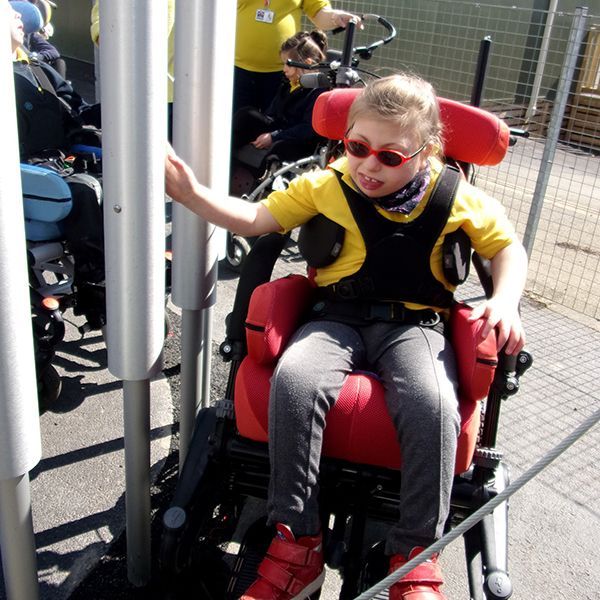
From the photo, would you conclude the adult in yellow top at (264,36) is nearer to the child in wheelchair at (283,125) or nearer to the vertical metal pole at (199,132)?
the child in wheelchair at (283,125)

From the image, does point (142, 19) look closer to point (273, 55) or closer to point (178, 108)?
point (178, 108)

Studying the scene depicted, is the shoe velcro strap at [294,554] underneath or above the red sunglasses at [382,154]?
underneath

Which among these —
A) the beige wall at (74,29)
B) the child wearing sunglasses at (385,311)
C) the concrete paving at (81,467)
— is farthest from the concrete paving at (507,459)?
the beige wall at (74,29)

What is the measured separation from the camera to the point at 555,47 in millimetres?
10953

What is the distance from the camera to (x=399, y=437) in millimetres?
1786

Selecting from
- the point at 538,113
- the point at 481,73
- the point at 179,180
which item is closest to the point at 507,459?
the point at 481,73

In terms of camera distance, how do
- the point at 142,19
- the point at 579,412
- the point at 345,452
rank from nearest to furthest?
1. the point at 142,19
2. the point at 345,452
3. the point at 579,412

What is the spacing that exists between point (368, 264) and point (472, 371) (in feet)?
1.47

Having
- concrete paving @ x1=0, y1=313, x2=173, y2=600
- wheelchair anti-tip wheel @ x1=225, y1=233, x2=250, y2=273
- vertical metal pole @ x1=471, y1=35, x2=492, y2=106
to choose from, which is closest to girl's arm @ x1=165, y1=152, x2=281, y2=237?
concrete paving @ x1=0, y1=313, x2=173, y2=600

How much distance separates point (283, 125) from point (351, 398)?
3.44 m

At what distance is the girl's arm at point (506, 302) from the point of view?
192 centimetres

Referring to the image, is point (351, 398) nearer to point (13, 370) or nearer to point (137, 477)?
point (137, 477)

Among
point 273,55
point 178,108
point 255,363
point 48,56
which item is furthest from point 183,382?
point 48,56

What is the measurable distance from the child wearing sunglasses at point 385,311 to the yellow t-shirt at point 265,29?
3.07 m
